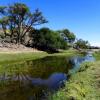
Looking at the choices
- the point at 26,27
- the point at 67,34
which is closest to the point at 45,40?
the point at 26,27

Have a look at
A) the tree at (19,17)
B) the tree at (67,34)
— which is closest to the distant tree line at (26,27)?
the tree at (19,17)

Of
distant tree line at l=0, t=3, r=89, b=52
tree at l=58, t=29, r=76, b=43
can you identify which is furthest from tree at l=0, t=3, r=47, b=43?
tree at l=58, t=29, r=76, b=43

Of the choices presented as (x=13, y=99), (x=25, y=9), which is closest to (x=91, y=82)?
(x=13, y=99)

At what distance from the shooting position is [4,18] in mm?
99250

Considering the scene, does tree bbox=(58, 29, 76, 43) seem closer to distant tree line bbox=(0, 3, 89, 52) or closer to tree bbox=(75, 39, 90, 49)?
tree bbox=(75, 39, 90, 49)

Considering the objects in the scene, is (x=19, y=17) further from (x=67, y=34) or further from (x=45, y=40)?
(x=67, y=34)

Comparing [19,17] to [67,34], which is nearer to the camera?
[19,17]

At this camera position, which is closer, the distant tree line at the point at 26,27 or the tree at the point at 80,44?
the distant tree line at the point at 26,27

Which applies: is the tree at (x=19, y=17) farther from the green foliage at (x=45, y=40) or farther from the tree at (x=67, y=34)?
the tree at (x=67, y=34)

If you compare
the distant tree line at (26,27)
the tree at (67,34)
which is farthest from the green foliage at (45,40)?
the tree at (67,34)

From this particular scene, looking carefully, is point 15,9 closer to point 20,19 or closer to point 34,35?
point 20,19

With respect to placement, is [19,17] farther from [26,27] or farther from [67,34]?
[67,34]

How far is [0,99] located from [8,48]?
61.6 m

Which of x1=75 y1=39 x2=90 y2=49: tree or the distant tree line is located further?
x1=75 y1=39 x2=90 y2=49: tree
